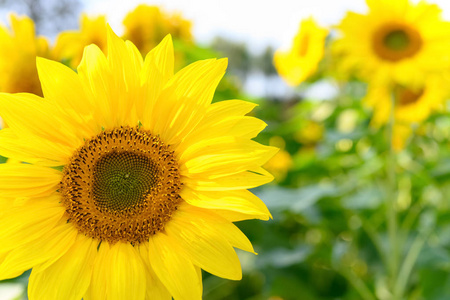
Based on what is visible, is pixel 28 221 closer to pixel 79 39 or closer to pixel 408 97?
pixel 79 39

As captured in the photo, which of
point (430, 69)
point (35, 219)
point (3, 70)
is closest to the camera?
point (35, 219)

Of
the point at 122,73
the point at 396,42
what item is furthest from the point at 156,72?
the point at 396,42

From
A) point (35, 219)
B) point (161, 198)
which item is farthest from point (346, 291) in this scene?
point (35, 219)

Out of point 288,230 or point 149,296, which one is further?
point 288,230

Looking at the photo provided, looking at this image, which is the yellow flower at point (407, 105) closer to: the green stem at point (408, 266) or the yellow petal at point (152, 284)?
the green stem at point (408, 266)

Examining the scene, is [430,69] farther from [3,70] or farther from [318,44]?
[3,70]

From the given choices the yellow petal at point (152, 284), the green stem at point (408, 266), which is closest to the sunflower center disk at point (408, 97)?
the green stem at point (408, 266)

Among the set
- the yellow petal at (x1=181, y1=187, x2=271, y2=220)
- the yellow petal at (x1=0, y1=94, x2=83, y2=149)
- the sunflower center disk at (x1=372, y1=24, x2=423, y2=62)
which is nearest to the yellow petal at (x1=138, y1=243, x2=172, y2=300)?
the yellow petal at (x1=181, y1=187, x2=271, y2=220)
